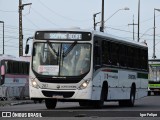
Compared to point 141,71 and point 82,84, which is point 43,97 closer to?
point 82,84

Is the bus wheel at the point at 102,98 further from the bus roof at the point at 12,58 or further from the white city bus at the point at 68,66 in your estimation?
the bus roof at the point at 12,58

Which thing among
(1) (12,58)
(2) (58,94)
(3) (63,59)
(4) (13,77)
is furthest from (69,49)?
(1) (12,58)

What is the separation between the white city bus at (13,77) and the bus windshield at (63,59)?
21.3m

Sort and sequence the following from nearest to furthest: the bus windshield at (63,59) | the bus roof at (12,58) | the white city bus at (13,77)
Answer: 1. the bus windshield at (63,59)
2. the white city bus at (13,77)
3. the bus roof at (12,58)

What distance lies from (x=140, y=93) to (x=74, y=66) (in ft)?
29.1

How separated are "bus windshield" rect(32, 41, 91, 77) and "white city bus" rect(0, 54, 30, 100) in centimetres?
2125

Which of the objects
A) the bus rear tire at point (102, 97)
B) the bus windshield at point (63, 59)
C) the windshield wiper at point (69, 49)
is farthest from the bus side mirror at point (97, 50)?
the bus rear tire at point (102, 97)

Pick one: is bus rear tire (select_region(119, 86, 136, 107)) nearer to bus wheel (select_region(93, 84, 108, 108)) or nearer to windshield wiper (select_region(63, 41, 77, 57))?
bus wheel (select_region(93, 84, 108, 108))

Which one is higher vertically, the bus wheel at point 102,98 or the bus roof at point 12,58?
the bus roof at point 12,58

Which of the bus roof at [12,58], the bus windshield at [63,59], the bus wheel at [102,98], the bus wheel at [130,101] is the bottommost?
the bus wheel at [130,101]

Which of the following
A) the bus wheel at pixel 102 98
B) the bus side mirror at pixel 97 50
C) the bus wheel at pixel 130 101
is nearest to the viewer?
the bus side mirror at pixel 97 50

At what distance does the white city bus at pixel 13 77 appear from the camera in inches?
1780

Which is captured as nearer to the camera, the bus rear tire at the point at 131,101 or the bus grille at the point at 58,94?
the bus grille at the point at 58,94

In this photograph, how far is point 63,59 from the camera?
23.5 meters
